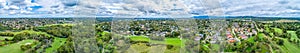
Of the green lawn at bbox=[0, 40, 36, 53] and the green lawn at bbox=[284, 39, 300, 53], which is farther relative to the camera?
the green lawn at bbox=[0, 40, 36, 53]

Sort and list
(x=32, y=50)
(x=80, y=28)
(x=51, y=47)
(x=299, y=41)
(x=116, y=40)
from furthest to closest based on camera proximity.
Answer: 1. (x=299, y=41)
2. (x=51, y=47)
3. (x=32, y=50)
4. (x=80, y=28)
5. (x=116, y=40)

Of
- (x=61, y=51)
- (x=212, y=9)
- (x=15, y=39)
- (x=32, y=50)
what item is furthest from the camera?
(x=15, y=39)

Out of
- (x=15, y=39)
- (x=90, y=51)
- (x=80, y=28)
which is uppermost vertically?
(x=80, y=28)

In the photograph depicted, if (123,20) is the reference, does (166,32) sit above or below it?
below

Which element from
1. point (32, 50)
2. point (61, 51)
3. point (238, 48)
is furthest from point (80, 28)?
point (238, 48)

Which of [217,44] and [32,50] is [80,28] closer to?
[217,44]

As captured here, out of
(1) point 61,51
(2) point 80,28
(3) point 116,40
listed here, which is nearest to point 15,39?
(1) point 61,51

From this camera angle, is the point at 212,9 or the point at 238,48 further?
the point at 238,48

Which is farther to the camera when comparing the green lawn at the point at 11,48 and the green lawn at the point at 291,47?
the green lawn at the point at 11,48

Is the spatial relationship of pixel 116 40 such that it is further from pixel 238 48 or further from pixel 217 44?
pixel 238 48
